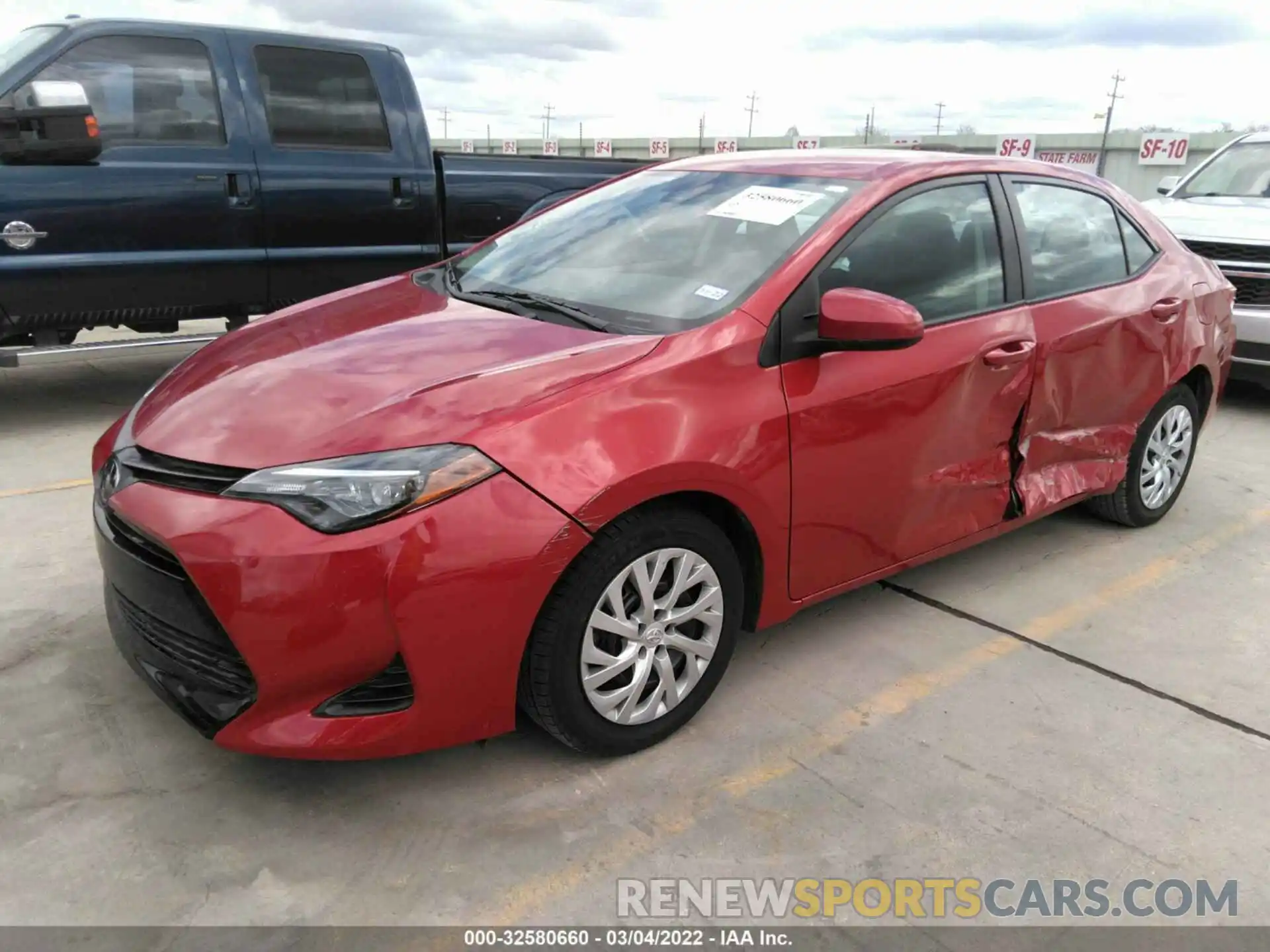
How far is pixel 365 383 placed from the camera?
8.50ft

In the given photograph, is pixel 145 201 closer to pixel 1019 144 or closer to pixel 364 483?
pixel 364 483

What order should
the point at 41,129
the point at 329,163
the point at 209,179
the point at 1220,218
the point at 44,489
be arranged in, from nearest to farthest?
the point at 44,489
the point at 41,129
the point at 209,179
the point at 329,163
the point at 1220,218

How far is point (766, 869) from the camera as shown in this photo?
2393mm

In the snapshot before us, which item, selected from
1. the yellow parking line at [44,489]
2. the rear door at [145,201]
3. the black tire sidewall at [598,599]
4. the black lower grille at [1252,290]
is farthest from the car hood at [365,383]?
the black lower grille at [1252,290]

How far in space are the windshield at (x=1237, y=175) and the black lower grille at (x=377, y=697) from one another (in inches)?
315

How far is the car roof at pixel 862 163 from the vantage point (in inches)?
132

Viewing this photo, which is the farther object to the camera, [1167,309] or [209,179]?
[209,179]

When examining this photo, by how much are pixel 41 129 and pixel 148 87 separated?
27.0 inches

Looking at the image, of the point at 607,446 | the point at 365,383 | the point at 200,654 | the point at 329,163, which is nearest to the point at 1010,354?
the point at 607,446

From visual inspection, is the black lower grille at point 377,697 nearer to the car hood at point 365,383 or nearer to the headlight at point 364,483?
the headlight at point 364,483
